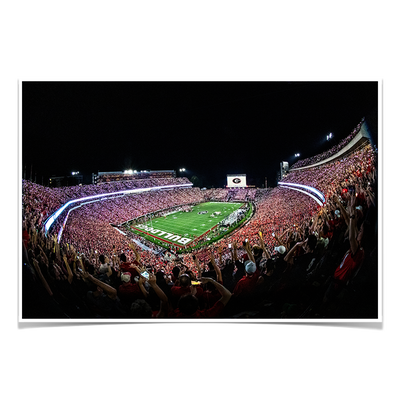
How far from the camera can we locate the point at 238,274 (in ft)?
8.98

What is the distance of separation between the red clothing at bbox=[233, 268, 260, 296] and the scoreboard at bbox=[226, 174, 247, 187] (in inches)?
72.2

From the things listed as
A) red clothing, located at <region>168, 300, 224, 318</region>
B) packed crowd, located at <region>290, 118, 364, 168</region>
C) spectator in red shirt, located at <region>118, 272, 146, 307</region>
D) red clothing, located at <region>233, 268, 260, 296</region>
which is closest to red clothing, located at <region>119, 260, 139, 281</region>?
spectator in red shirt, located at <region>118, 272, 146, 307</region>

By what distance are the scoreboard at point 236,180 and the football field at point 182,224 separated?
1.97m

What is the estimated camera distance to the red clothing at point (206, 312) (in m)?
2.72

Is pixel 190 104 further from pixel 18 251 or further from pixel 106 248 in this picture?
pixel 18 251

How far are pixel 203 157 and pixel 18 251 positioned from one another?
370cm

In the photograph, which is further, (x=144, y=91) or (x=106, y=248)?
A: (x=106, y=248)

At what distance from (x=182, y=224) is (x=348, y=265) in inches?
306

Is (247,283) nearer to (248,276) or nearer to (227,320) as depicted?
(248,276)

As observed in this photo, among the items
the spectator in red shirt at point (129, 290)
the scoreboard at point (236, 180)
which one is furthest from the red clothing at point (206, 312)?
the scoreboard at point (236, 180)

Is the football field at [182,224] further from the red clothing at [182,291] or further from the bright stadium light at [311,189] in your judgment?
the red clothing at [182,291]

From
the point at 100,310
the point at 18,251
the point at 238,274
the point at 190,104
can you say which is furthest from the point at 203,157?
the point at 18,251

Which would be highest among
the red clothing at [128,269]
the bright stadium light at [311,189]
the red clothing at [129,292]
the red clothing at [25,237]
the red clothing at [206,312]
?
the bright stadium light at [311,189]

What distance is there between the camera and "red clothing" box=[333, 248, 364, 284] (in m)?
2.62
